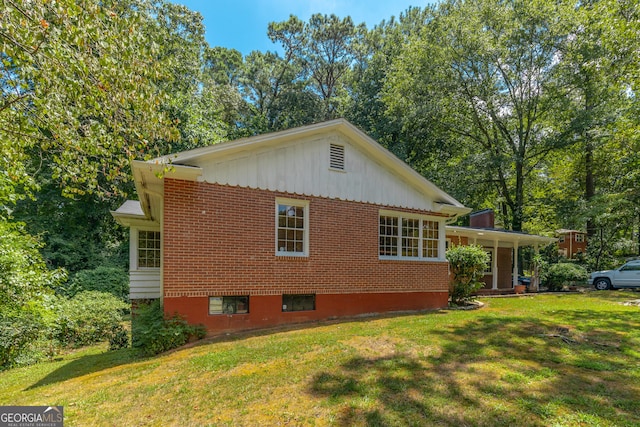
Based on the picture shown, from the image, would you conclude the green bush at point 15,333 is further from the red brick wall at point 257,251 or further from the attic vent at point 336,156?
the attic vent at point 336,156

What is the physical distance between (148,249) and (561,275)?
20943 mm

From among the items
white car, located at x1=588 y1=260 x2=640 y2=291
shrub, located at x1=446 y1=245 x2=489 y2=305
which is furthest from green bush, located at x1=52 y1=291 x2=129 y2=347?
white car, located at x1=588 y1=260 x2=640 y2=291

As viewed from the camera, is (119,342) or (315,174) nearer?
(315,174)

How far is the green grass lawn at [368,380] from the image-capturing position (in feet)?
12.9

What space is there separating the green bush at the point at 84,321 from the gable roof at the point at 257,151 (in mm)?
3867

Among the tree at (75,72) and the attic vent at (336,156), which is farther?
the attic vent at (336,156)

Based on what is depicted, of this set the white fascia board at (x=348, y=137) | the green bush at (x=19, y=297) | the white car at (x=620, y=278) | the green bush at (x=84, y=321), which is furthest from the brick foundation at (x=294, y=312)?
the white car at (x=620, y=278)

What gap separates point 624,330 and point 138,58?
1082 centimetres

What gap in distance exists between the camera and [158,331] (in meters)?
7.18

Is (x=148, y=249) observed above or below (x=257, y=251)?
below

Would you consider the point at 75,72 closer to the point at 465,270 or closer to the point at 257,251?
the point at 257,251

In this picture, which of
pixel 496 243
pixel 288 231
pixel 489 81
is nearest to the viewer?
pixel 288 231

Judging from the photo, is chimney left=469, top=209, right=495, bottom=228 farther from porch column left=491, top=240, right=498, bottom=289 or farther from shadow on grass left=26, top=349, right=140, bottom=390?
shadow on grass left=26, top=349, right=140, bottom=390

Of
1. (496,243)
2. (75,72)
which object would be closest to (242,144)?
(75,72)
